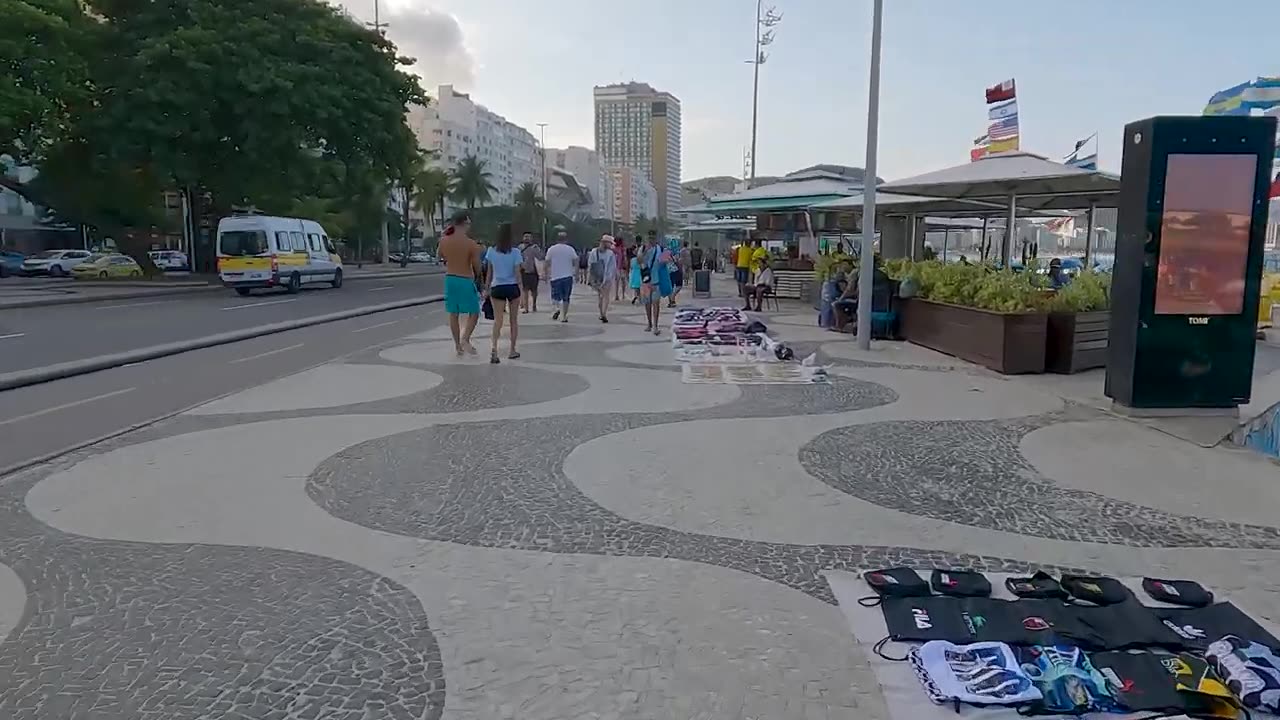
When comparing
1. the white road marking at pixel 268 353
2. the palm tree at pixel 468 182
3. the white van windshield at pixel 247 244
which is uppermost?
the palm tree at pixel 468 182

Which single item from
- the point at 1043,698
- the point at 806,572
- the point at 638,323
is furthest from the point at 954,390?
the point at 638,323

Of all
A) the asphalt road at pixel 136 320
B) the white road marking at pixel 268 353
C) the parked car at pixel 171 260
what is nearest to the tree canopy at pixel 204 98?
the asphalt road at pixel 136 320

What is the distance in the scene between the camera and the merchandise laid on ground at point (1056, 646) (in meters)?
2.76

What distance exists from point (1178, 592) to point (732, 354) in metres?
7.63

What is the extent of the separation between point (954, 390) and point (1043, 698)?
617 cm

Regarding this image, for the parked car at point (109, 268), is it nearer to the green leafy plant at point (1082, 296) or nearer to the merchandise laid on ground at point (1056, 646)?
the green leafy plant at point (1082, 296)

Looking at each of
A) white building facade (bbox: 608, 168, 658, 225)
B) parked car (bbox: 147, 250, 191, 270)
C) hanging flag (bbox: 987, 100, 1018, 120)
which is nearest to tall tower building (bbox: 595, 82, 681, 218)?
white building facade (bbox: 608, 168, 658, 225)

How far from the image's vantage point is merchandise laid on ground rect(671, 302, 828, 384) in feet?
30.5

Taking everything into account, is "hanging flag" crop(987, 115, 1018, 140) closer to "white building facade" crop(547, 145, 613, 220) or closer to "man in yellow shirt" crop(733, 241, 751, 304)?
"man in yellow shirt" crop(733, 241, 751, 304)

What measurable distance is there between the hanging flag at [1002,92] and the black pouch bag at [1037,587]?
30.5 meters

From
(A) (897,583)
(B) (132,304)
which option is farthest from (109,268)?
(A) (897,583)

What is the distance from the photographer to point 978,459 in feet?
19.6

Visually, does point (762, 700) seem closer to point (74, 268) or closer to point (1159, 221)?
point (1159, 221)

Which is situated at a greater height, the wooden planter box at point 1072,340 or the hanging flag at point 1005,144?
the hanging flag at point 1005,144
